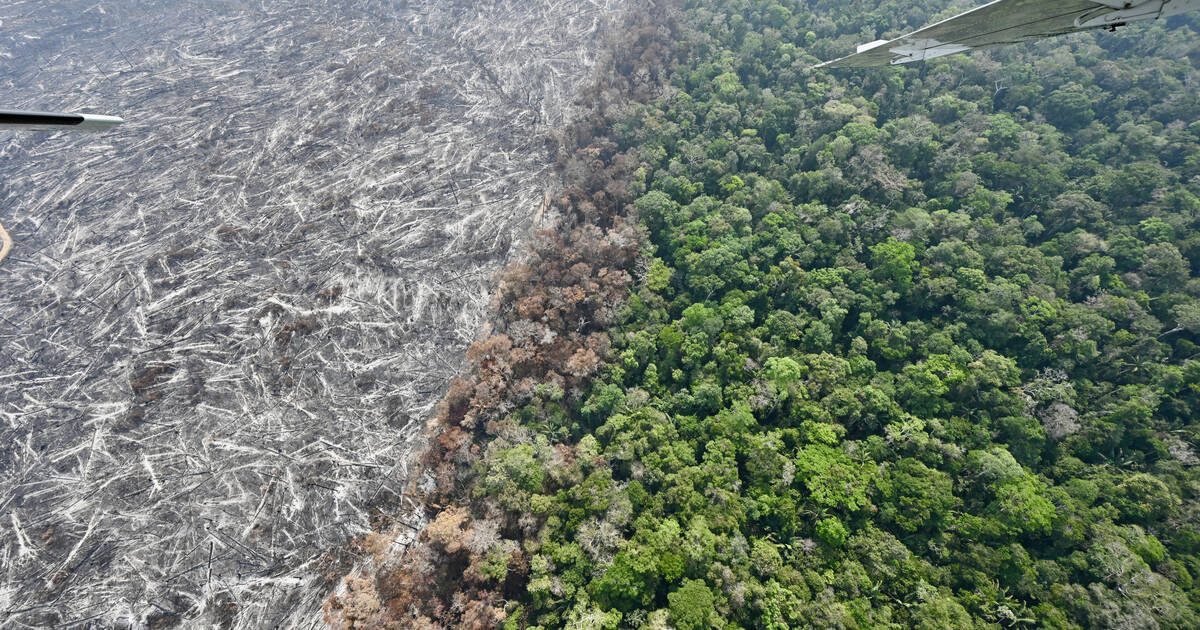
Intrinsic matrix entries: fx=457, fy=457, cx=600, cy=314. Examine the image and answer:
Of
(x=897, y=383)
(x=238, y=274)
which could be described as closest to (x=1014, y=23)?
(x=897, y=383)

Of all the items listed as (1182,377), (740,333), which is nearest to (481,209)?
(740,333)

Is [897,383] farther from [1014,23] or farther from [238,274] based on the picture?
[238,274]

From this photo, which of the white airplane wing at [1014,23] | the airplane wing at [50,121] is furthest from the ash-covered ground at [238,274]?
the white airplane wing at [1014,23]

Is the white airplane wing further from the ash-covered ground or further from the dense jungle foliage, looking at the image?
the ash-covered ground

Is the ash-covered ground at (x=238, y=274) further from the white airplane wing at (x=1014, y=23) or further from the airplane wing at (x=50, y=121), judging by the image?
the white airplane wing at (x=1014, y=23)

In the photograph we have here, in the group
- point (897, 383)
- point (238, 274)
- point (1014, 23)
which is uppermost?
point (1014, 23)

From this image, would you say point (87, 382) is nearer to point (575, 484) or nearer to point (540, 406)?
point (540, 406)
